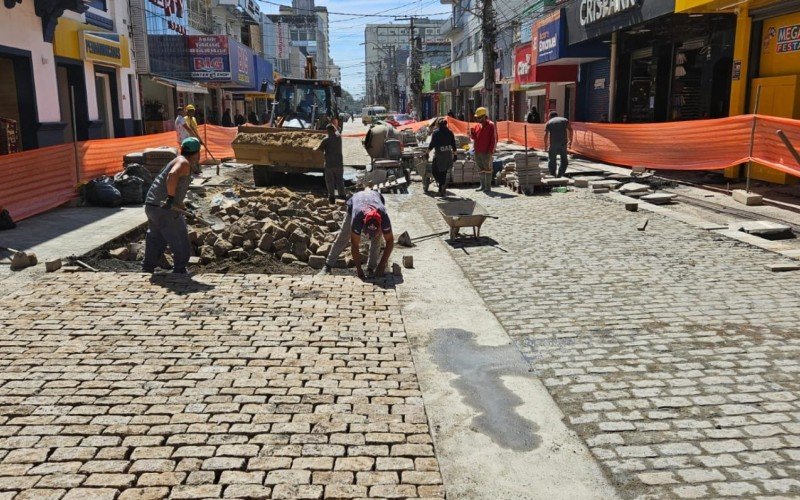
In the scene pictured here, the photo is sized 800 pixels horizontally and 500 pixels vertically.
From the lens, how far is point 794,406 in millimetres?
4637

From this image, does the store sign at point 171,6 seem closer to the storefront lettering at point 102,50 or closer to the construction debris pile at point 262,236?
the storefront lettering at point 102,50

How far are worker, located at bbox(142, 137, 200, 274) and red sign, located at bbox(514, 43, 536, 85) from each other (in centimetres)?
2277

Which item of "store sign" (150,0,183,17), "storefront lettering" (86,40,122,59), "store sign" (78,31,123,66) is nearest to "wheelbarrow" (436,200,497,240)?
"store sign" (78,31,123,66)

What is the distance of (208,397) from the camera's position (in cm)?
477

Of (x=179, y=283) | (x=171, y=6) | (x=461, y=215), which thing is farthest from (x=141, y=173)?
(x=171, y=6)

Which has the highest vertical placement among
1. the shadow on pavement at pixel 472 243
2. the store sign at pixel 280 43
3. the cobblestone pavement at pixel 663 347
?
the store sign at pixel 280 43

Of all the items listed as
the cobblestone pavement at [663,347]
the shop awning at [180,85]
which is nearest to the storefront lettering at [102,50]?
the shop awning at [180,85]

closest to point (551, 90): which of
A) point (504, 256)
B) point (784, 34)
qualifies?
point (784, 34)

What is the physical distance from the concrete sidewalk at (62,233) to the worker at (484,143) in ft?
24.6

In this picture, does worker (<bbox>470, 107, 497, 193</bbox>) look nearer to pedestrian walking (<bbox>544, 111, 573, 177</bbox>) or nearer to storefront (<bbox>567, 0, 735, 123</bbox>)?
pedestrian walking (<bbox>544, 111, 573, 177</bbox>)

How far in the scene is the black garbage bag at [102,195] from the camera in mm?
12867

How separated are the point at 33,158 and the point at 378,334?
9133mm

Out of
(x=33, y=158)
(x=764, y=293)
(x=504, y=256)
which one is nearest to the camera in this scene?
(x=764, y=293)

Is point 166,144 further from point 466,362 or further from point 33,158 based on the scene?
point 466,362
